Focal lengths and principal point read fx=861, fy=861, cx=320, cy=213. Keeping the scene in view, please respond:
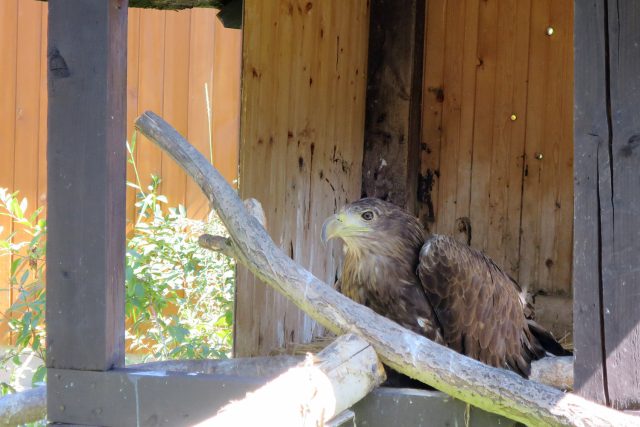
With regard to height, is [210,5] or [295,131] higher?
[210,5]

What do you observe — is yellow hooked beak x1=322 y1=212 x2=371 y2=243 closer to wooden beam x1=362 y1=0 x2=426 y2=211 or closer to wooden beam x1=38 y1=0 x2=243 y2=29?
wooden beam x1=362 y1=0 x2=426 y2=211

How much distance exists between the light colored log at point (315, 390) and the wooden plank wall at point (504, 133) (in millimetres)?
2632

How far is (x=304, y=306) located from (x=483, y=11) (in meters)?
2.90

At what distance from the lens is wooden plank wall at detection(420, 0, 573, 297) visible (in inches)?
201

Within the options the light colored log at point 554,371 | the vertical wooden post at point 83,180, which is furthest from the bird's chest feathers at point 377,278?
the vertical wooden post at point 83,180

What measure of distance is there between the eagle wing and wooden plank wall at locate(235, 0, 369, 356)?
95cm

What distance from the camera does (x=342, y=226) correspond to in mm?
3951

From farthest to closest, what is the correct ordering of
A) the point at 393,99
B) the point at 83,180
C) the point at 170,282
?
the point at 170,282, the point at 393,99, the point at 83,180

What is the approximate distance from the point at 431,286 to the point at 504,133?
1.66m

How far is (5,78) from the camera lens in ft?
24.8

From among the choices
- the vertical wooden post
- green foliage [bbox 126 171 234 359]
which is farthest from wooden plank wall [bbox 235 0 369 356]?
the vertical wooden post

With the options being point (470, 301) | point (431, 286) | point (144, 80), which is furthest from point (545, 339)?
point (144, 80)

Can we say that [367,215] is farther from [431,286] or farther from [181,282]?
[181,282]

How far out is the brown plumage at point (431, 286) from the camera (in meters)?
3.92
